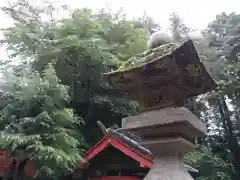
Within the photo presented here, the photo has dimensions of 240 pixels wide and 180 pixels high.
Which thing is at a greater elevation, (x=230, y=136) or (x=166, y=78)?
(x=230, y=136)

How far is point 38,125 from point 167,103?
13.0 feet

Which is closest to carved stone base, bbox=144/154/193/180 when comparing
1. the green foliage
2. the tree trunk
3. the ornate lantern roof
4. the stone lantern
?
the stone lantern

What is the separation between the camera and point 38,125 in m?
5.66

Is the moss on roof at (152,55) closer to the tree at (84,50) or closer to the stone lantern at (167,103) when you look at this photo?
the stone lantern at (167,103)

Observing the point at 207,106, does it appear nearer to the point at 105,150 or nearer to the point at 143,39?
the point at 143,39

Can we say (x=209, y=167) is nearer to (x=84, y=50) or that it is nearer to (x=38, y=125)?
(x=84, y=50)

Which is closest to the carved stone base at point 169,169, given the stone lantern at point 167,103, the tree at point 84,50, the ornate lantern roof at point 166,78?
the stone lantern at point 167,103

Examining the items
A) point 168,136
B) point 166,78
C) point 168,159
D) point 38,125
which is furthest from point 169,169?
point 38,125

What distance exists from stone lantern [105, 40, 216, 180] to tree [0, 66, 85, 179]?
3.38 m

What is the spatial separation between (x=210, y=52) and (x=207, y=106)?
11.6ft

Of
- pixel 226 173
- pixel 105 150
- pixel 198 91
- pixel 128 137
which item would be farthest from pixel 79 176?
pixel 226 173

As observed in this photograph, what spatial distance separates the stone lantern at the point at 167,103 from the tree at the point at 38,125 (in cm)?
338

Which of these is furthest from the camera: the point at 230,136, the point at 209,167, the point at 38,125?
the point at 230,136

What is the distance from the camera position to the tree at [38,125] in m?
5.36
